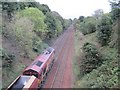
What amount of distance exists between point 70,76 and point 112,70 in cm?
810

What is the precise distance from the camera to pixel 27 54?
102 ft

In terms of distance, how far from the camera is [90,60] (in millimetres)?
23703

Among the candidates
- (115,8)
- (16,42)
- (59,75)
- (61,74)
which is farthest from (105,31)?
(16,42)

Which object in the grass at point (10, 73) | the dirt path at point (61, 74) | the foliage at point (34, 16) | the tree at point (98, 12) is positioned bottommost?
the dirt path at point (61, 74)

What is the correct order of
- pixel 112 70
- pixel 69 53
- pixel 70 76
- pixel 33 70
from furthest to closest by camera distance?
pixel 69 53 → pixel 70 76 → pixel 33 70 → pixel 112 70

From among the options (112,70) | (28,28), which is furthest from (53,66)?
(112,70)

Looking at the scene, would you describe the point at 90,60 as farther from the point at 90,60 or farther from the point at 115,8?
the point at 115,8

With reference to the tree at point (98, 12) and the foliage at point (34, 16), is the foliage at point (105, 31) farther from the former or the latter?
the tree at point (98, 12)

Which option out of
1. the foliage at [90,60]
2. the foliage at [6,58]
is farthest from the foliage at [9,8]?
the foliage at [90,60]

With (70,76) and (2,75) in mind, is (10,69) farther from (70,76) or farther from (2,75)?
(70,76)

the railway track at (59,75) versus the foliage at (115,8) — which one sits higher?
the foliage at (115,8)

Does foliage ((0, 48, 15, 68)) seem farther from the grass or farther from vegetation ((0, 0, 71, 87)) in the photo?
the grass

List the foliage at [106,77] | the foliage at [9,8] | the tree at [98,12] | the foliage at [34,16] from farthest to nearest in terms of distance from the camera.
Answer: the tree at [98,12] → the foliage at [34,16] → the foliage at [9,8] → the foliage at [106,77]

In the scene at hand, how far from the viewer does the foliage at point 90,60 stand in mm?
23625
